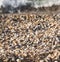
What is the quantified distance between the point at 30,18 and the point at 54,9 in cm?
97

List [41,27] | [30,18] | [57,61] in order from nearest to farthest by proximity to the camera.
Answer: [57,61]
[41,27]
[30,18]

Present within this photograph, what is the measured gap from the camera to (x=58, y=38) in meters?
7.70

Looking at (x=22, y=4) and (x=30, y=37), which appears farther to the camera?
(x=22, y=4)

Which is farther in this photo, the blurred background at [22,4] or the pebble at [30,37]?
the blurred background at [22,4]

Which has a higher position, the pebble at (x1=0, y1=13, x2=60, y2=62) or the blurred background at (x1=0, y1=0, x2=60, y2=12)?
the blurred background at (x1=0, y1=0, x2=60, y2=12)

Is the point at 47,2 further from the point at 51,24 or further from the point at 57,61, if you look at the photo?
the point at 57,61

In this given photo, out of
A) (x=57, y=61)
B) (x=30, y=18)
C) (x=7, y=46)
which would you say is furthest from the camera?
(x=30, y=18)

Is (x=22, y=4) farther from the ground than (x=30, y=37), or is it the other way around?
(x=22, y=4)

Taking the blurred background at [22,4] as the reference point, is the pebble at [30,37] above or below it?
below

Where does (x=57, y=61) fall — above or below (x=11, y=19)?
below

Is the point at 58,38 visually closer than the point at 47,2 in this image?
Yes

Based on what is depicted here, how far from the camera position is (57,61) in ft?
21.6

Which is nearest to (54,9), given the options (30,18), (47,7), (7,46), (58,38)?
(47,7)

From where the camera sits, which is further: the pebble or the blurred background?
the blurred background
